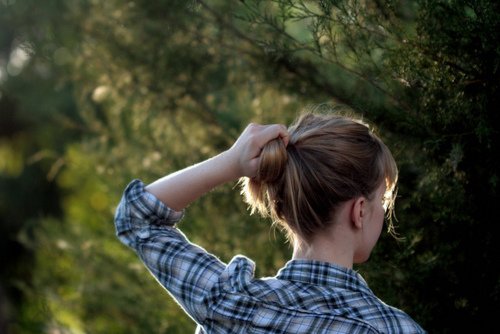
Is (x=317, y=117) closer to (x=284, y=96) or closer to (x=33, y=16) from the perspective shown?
(x=284, y=96)

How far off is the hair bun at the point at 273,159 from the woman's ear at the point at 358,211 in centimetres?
21

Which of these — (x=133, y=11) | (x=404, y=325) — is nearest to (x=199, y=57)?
(x=133, y=11)

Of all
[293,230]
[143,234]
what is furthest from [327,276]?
[143,234]

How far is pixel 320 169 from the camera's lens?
2254mm

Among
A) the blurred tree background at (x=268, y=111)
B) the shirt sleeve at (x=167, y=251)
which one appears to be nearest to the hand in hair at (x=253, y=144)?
the shirt sleeve at (x=167, y=251)

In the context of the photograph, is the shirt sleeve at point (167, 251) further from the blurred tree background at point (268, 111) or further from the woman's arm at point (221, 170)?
the blurred tree background at point (268, 111)

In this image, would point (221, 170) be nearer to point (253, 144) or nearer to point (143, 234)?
point (253, 144)

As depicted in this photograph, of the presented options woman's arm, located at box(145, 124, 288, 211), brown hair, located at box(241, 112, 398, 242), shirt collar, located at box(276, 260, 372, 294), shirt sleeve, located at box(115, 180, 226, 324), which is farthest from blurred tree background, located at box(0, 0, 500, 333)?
shirt sleeve, located at box(115, 180, 226, 324)

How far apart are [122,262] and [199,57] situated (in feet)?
4.73

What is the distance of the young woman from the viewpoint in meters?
2.16

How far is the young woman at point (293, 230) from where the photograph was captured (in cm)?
216

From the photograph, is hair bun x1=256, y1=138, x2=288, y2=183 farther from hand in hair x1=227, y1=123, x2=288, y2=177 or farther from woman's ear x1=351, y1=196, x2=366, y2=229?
woman's ear x1=351, y1=196, x2=366, y2=229

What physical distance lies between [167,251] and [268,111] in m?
2.16

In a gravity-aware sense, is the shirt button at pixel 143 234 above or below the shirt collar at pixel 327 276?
below
